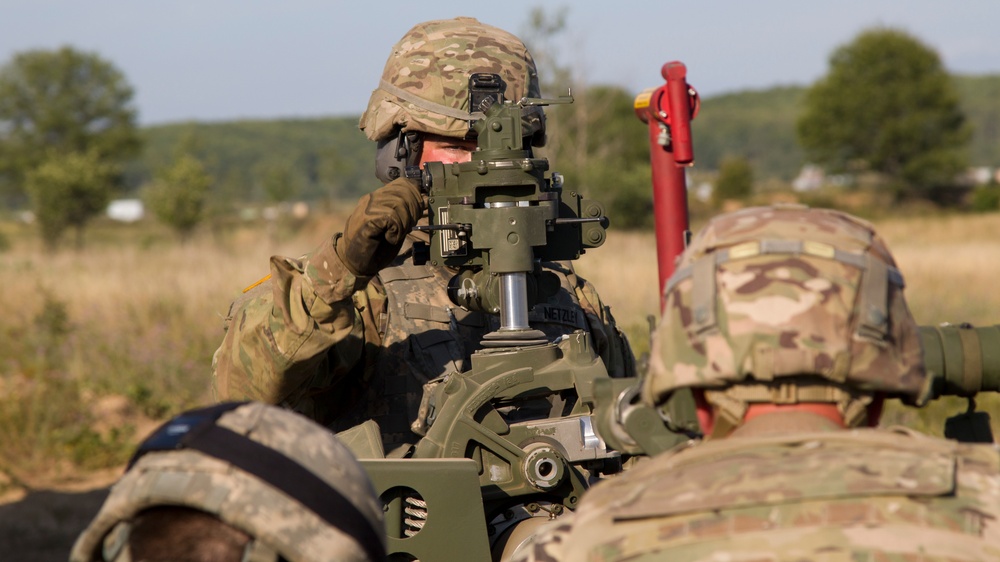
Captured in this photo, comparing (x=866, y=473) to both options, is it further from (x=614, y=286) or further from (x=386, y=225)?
(x=614, y=286)

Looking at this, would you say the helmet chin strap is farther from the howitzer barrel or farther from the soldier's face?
the howitzer barrel

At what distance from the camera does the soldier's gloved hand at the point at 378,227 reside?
3.12 meters

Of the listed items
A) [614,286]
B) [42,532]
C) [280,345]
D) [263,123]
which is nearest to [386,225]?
[280,345]

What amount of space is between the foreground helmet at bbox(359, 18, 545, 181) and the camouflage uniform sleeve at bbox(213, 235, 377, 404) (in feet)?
2.07

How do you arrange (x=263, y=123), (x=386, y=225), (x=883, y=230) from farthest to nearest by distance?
(x=263, y=123)
(x=883, y=230)
(x=386, y=225)

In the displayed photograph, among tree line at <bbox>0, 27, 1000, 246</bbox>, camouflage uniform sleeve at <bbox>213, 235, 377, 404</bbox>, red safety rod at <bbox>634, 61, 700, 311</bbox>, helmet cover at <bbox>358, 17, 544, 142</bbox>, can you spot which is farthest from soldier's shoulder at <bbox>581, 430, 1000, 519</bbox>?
tree line at <bbox>0, 27, 1000, 246</bbox>

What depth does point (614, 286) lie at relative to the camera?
13375 millimetres

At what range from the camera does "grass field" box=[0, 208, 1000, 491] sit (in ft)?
29.5

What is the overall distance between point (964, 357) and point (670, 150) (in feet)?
6.82

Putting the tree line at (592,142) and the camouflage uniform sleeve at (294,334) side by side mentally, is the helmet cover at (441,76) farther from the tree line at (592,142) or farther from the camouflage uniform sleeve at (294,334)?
the tree line at (592,142)

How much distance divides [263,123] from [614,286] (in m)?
134

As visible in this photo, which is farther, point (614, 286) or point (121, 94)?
point (121, 94)

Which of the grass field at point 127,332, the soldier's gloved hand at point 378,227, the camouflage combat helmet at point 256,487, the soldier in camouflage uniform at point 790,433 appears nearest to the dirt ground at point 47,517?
the grass field at point 127,332

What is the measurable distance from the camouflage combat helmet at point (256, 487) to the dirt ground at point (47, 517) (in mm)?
5760
